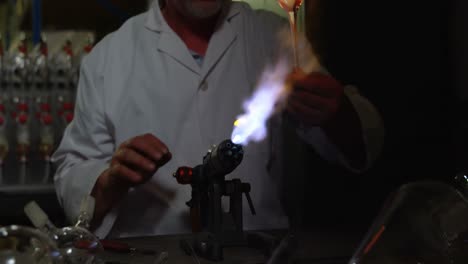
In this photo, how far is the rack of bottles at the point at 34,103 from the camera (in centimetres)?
200

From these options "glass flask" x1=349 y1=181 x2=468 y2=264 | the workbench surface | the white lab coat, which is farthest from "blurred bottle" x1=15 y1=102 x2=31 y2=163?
"glass flask" x1=349 y1=181 x2=468 y2=264

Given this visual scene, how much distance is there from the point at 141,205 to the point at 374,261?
2.43ft

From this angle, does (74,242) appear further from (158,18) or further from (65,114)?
(65,114)

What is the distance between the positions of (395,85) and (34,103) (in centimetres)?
118

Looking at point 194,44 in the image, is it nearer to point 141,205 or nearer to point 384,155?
point 141,205

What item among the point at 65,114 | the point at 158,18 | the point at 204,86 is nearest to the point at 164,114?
the point at 204,86

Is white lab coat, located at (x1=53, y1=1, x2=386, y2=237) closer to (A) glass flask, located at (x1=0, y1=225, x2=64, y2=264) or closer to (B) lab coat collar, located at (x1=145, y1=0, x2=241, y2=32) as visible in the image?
(B) lab coat collar, located at (x1=145, y1=0, x2=241, y2=32)

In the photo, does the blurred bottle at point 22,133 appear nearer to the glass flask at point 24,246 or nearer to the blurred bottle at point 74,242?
the blurred bottle at point 74,242

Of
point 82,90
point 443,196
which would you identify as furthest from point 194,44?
point 443,196

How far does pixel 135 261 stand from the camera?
965 mm

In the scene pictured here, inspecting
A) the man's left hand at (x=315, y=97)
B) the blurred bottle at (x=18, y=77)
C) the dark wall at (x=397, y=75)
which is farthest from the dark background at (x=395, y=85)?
the blurred bottle at (x=18, y=77)

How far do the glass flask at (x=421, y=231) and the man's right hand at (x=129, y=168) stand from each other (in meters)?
0.48

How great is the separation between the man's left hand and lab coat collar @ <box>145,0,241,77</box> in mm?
257

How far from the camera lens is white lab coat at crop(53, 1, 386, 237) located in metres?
1.36
